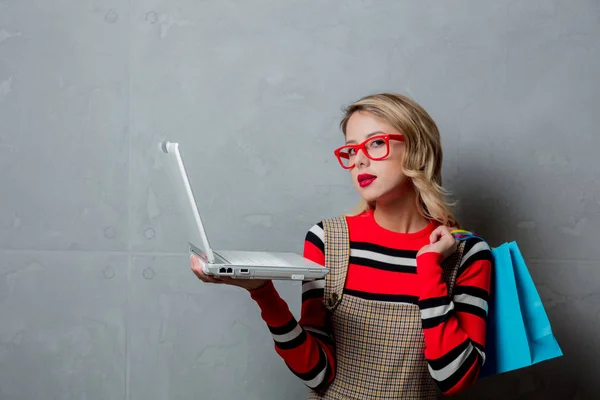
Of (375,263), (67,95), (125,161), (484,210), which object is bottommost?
(375,263)

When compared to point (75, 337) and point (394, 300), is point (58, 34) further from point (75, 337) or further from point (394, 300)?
point (394, 300)

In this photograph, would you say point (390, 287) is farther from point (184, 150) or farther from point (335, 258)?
point (184, 150)

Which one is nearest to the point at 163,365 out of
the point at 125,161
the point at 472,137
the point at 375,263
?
the point at 125,161

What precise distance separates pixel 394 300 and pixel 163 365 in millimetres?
770

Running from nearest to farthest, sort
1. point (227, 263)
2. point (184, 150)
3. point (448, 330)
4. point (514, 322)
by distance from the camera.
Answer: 1. point (227, 263)
2. point (448, 330)
3. point (514, 322)
4. point (184, 150)

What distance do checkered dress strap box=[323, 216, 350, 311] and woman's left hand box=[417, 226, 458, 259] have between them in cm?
18

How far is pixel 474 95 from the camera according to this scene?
5.61 feet

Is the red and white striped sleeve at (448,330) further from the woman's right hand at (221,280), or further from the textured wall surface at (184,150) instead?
the textured wall surface at (184,150)

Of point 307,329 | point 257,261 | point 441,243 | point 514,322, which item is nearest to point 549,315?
point 514,322

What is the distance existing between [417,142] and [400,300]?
35 centimetres

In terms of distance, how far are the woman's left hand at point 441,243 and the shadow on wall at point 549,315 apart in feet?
1.56

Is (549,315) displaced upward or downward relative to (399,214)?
downward

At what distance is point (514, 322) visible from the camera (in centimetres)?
128

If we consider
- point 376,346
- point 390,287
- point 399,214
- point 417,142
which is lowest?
point 376,346
